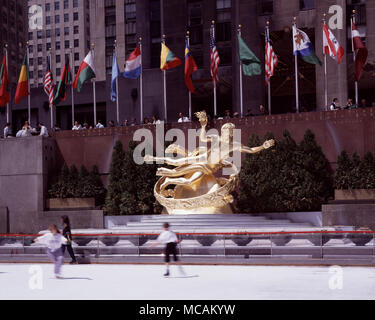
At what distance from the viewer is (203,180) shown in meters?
28.3

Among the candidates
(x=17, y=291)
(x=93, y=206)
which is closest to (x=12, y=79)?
(x=93, y=206)

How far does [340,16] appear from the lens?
132 feet

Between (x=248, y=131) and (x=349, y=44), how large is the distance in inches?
Answer: 598

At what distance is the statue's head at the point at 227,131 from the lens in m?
28.4

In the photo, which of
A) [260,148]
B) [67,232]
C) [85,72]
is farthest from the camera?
[85,72]

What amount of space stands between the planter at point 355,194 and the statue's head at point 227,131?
18.2 ft

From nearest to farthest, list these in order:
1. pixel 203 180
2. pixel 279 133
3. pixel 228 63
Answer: pixel 203 180 < pixel 279 133 < pixel 228 63

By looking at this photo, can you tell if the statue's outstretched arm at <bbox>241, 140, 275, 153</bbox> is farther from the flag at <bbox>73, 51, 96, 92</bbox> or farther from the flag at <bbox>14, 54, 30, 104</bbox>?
the flag at <bbox>14, 54, 30, 104</bbox>

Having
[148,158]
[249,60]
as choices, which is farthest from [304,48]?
[148,158]

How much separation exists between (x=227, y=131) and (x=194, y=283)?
14284 millimetres

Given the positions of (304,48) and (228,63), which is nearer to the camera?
(304,48)

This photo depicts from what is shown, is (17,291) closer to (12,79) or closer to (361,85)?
(361,85)

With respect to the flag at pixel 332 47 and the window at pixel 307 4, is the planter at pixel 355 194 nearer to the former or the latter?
the flag at pixel 332 47

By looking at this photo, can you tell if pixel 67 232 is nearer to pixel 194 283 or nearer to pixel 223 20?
pixel 194 283
